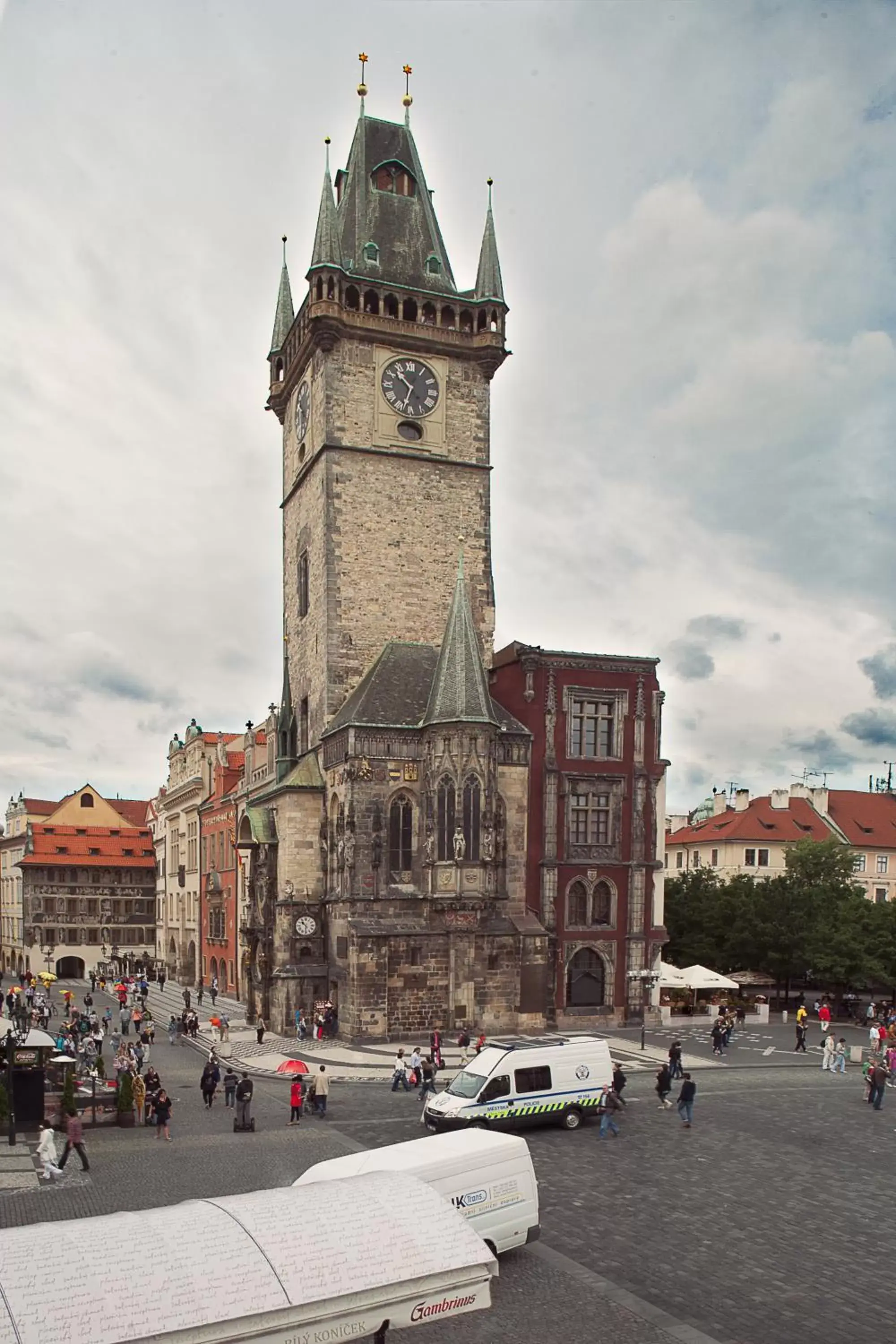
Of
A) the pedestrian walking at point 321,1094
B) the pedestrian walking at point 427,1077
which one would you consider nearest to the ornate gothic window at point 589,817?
the pedestrian walking at point 427,1077

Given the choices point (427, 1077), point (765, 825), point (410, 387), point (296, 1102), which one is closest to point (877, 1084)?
point (427, 1077)

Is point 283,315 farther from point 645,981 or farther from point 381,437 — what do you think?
point 645,981

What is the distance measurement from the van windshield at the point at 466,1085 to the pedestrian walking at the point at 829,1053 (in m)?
17.2

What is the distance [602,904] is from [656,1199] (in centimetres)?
2801

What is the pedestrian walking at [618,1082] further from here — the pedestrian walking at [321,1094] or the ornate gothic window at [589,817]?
the ornate gothic window at [589,817]

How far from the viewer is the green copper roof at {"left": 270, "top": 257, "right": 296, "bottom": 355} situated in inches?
2290

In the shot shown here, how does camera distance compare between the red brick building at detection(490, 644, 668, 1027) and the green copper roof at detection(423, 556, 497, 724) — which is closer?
the green copper roof at detection(423, 556, 497, 724)

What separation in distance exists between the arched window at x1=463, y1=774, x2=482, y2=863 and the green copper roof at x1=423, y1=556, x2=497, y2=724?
2.51 metres

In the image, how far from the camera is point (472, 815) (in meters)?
43.3

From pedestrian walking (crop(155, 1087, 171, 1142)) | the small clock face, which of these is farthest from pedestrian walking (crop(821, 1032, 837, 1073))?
the small clock face

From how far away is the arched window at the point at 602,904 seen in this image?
47.5m

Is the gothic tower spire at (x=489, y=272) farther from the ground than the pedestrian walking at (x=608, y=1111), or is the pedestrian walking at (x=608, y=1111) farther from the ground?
the gothic tower spire at (x=489, y=272)

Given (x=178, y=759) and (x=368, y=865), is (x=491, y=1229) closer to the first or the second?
(x=368, y=865)

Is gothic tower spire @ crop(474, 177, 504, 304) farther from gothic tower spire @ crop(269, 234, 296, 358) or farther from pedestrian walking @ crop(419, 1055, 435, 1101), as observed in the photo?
pedestrian walking @ crop(419, 1055, 435, 1101)
